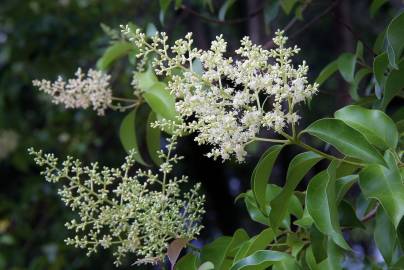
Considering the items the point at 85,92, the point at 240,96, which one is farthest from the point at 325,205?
the point at 85,92

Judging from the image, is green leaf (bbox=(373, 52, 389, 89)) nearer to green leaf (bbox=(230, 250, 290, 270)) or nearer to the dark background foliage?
green leaf (bbox=(230, 250, 290, 270))

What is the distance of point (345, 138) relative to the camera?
1185 mm

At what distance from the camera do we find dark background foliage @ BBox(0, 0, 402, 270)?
11.9 feet

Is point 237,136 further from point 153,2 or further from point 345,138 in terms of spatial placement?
point 153,2

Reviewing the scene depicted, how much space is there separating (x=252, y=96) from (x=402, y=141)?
39 centimetres

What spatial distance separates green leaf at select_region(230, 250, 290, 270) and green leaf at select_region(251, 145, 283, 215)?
0.44 ft

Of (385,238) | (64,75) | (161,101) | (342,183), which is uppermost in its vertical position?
(64,75)

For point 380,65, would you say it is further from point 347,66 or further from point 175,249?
point 175,249

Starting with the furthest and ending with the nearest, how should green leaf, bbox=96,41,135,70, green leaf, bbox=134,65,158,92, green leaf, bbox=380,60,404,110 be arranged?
green leaf, bbox=96,41,135,70
green leaf, bbox=134,65,158,92
green leaf, bbox=380,60,404,110

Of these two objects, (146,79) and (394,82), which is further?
(146,79)

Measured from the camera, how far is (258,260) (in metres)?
1.20

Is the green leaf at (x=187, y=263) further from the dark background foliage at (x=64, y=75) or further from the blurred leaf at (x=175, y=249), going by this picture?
the dark background foliage at (x=64, y=75)

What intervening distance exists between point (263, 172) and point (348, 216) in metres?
0.26

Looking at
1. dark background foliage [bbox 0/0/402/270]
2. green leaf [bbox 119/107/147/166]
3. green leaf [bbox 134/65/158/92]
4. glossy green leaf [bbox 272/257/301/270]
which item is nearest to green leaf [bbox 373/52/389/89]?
glossy green leaf [bbox 272/257/301/270]
